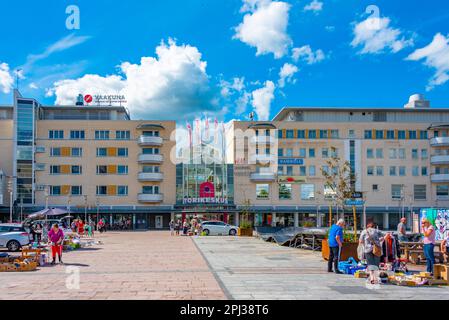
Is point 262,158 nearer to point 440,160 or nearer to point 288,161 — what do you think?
point 288,161

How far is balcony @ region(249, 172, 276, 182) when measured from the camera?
6612 cm

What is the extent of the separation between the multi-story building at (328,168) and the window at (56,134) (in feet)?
73.2

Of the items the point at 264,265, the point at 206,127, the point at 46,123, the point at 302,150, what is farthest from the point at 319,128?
the point at 264,265

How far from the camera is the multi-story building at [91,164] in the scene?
6406cm

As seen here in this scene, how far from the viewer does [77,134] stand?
6588 centimetres

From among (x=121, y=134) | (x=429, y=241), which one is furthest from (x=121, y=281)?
(x=121, y=134)

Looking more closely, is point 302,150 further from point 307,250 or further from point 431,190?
point 307,250

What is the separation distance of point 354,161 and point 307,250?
4452 centimetres

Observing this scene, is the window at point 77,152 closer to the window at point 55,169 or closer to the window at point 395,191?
the window at point 55,169

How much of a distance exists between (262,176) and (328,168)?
351 inches

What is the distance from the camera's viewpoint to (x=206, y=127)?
2665 inches

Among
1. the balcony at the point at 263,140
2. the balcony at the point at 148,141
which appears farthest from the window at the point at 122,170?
the balcony at the point at 263,140

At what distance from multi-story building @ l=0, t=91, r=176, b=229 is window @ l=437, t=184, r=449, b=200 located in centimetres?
3509
